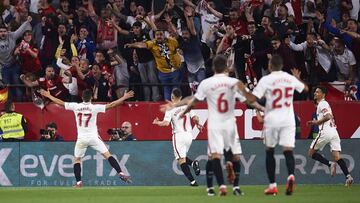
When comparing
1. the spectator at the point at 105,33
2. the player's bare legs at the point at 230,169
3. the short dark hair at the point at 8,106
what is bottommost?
the player's bare legs at the point at 230,169

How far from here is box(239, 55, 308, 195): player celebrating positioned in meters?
19.4

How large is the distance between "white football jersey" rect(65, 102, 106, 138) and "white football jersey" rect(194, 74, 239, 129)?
6796mm

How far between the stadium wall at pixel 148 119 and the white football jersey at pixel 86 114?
3345 millimetres

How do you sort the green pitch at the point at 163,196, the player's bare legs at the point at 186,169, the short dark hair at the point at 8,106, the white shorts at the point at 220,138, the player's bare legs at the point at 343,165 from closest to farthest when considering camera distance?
the white shorts at the point at 220,138
the green pitch at the point at 163,196
the player's bare legs at the point at 186,169
the player's bare legs at the point at 343,165
the short dark hair at the point at 8,106

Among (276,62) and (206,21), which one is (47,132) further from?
(276,62)

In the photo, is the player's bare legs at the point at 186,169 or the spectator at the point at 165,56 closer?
the player's bare legs at the point at 186,169

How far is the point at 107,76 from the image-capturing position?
94.9 ft

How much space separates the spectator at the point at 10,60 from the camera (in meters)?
29.4

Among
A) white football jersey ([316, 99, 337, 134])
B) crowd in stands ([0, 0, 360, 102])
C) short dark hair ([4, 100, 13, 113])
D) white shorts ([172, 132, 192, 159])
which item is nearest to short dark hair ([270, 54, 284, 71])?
white football jersey ([316, 99, 337, 134])

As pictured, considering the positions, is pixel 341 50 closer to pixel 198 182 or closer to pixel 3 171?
pixel 198 182

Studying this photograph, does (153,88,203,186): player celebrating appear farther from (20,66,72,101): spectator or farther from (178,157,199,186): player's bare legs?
(20,66,72,101): spectator

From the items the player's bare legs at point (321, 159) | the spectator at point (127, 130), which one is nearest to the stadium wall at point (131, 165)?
the spectator at point (127, 130)

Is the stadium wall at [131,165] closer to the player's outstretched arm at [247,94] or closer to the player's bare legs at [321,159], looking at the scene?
the player's bare legs at [321,159]

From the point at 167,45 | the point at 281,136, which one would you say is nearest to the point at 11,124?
the point at 167,45
